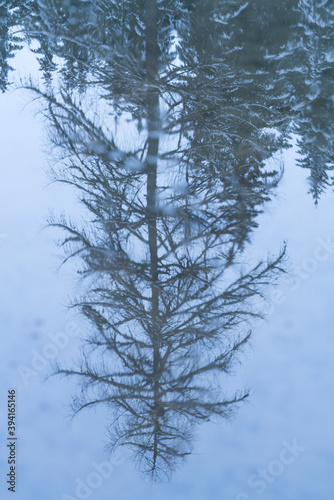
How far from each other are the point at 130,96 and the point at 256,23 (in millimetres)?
2154

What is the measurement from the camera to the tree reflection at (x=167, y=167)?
309 centimetres

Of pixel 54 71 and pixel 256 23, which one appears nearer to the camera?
pixel 54 71

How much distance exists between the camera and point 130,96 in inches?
173

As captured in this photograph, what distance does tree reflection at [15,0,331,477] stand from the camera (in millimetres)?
3086

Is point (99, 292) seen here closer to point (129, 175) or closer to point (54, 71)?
point (129, 175)

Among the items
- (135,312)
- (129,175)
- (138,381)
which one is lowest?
(138,381)

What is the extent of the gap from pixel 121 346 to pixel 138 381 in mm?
226

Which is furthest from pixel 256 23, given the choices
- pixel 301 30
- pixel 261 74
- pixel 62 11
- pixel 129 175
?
pixel 129 175

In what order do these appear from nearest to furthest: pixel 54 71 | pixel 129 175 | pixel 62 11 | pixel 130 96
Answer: pixel 129 175 → pixel 130 96 → pixel 54 71 → pixel 62 11

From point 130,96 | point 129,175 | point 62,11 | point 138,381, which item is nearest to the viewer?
point 138,381

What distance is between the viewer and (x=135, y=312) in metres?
3.23

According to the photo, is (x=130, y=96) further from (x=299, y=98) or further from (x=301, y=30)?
(x=301, y=30)

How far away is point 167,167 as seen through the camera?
12.9ft

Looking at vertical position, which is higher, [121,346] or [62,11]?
[62,11]
